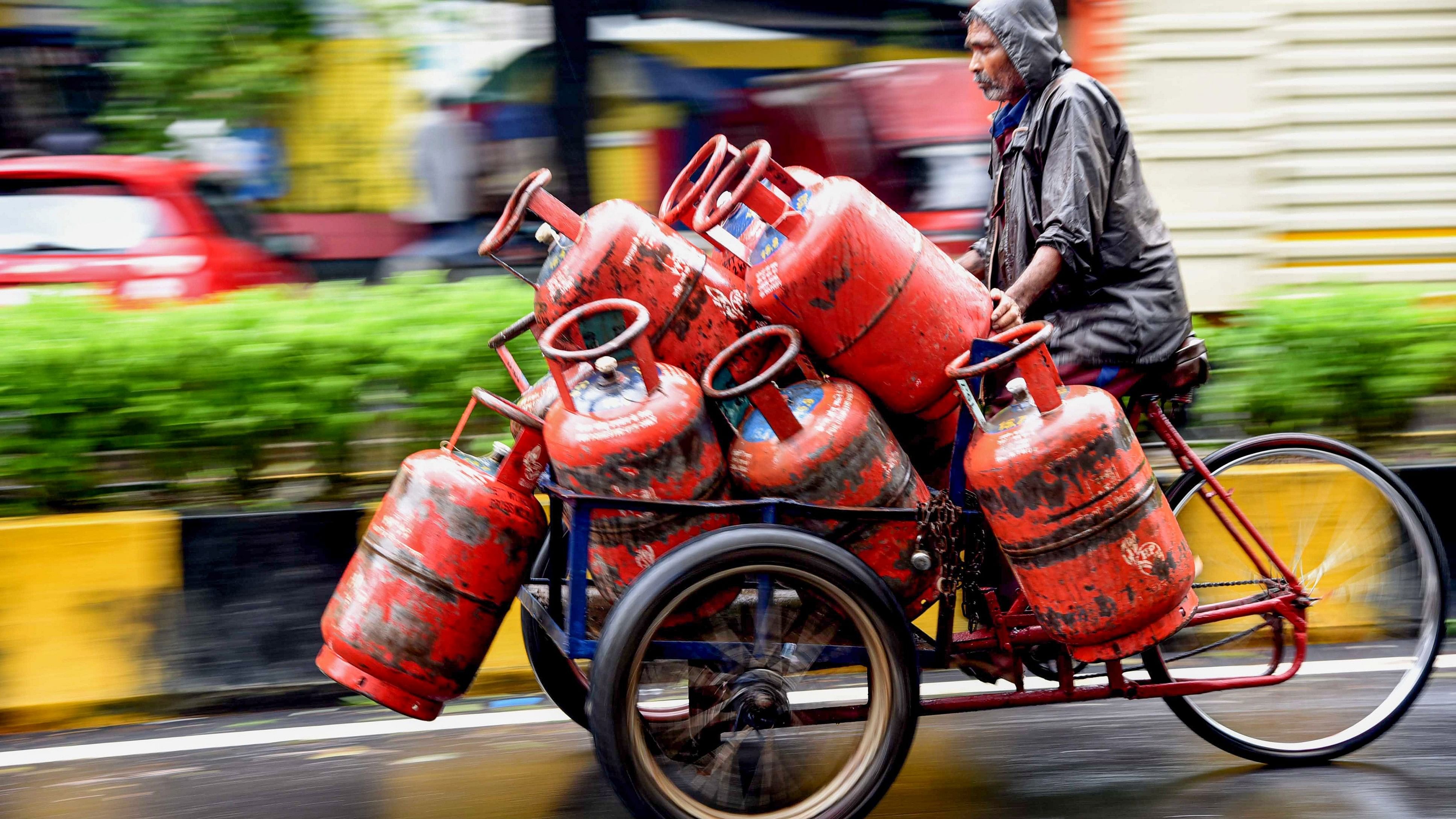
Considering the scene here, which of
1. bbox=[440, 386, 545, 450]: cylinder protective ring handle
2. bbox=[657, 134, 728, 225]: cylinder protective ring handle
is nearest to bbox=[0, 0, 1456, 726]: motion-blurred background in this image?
bbox=[657, 134, 728, 225]: cylinder protective ring handle

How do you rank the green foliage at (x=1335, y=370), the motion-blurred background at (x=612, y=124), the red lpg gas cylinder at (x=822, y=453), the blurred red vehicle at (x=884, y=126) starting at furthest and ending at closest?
1. the blurred red vehicle at (x=884, y=126)
2. the motion-blurred background at (x=612, y=124)
3. the green foliage at (x=1335, y=370)
4. the red lpg gas cylinder at (x=822, y=453)

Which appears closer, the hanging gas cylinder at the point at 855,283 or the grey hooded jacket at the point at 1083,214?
the hanging gas cylinder at the point at 855,283

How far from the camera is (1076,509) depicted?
2.77 m

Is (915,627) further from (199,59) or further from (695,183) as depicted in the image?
(199,59)

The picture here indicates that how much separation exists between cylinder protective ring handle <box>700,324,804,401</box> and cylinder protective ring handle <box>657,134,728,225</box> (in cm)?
33

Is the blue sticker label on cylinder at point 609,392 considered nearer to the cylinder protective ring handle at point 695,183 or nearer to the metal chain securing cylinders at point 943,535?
the cylinder protective ring handle at point 695,183

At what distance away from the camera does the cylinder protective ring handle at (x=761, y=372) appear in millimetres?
2781

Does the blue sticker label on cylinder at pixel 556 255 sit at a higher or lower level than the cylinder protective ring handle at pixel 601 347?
higher

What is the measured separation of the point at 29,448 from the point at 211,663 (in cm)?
86

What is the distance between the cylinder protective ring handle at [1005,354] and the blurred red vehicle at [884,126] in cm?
415

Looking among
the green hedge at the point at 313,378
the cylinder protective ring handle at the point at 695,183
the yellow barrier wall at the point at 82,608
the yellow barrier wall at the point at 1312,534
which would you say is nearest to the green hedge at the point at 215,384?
Result: the green hedge at the point at 313,378

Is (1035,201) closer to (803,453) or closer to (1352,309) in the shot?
(803,453)

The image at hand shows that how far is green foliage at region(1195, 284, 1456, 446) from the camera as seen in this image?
4680 millimetres

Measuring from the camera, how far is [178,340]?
424 cm
